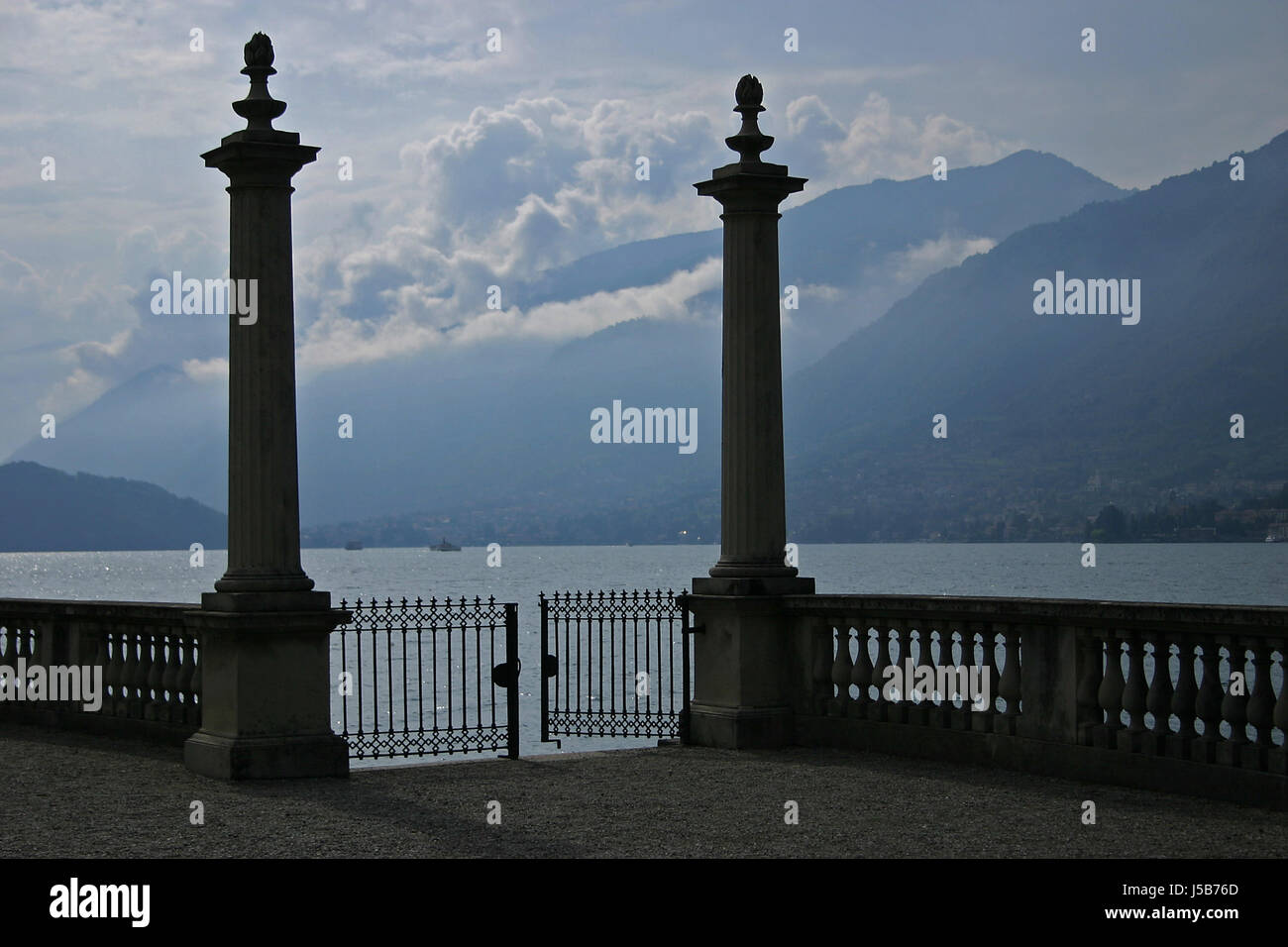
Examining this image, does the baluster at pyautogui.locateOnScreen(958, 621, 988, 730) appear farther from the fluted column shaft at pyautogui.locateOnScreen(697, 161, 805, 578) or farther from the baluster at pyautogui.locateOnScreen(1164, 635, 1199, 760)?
the fluted column shaft at pyautogui.locateOnScreen(697, 161, 805, 578)

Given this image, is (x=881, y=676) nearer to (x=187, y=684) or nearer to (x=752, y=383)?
(x=752, y=383)

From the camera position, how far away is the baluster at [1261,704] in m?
10.5

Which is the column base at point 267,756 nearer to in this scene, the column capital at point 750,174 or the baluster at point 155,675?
the baluster at point 155,675

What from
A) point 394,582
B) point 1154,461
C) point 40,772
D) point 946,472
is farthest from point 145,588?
point 40,772

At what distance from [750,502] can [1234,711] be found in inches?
212

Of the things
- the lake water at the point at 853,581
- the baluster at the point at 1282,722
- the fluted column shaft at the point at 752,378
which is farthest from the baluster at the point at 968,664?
the lake water at the point at 853,581

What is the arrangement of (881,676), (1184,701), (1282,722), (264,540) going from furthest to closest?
(881,676)
(264,540)
(1184,701)
(1282,722)

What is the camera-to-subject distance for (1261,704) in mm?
10602

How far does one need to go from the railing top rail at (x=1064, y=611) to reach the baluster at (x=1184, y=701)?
18 centimetres

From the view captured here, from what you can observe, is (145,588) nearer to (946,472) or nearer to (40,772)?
(946,472)

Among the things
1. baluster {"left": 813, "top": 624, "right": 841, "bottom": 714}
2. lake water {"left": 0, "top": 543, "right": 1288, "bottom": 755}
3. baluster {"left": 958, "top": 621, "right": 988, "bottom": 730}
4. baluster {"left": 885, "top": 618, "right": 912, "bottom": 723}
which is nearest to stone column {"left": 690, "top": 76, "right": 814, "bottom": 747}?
baluster {"left": 813, "top": 624, "right": 841, "bottom": 714}

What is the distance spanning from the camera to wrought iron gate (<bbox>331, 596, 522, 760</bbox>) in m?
15.4
